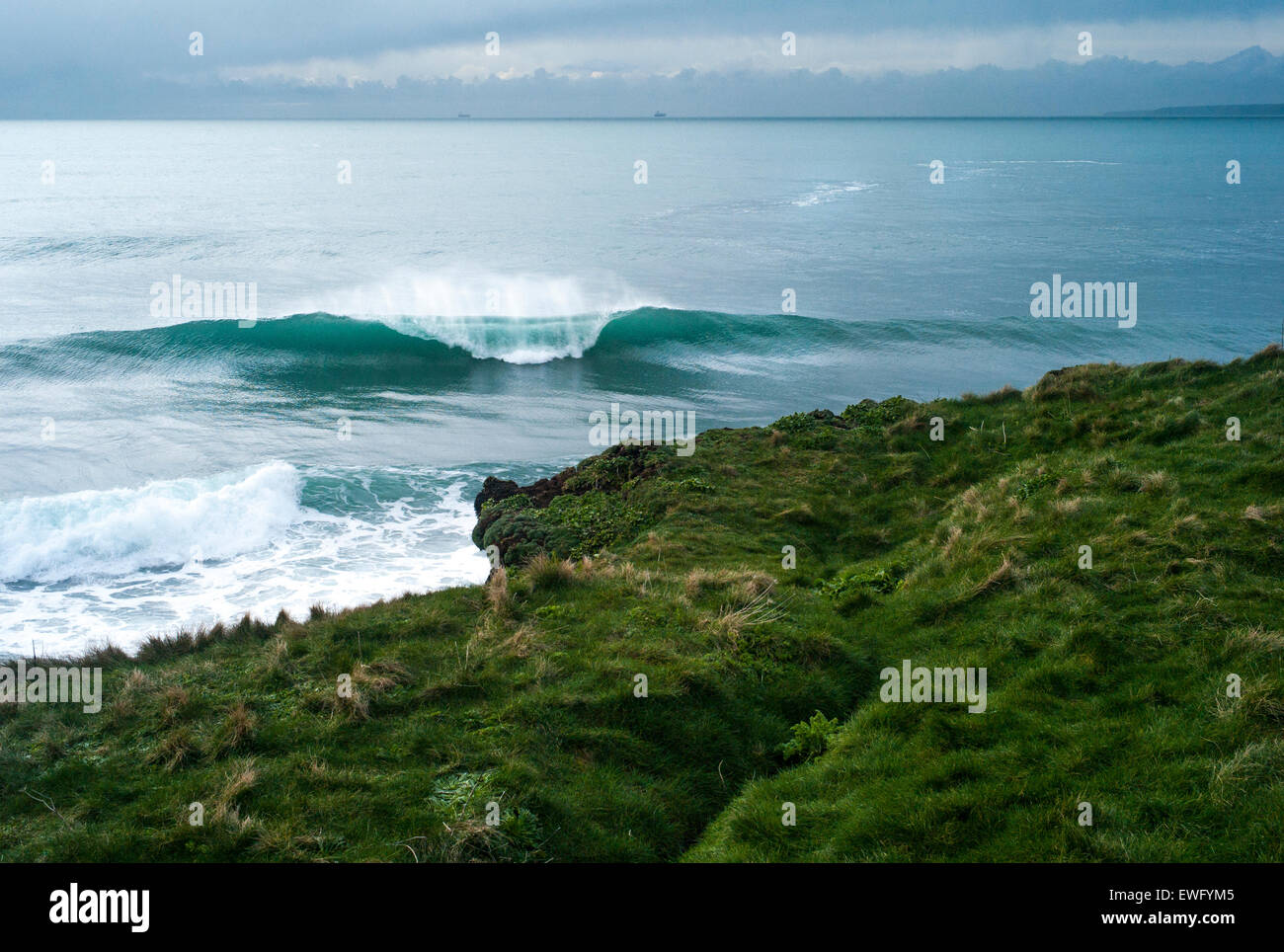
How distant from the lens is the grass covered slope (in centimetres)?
594

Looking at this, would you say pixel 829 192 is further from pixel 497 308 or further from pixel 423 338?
pixel 423 338

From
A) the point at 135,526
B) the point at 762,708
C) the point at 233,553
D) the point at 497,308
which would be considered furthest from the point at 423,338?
the point at 762,708

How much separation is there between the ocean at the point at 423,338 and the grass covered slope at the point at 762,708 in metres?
5.95

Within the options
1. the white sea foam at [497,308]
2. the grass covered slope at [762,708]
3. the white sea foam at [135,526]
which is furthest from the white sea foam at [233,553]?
the white sea foam at [497,308]

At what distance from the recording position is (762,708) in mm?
8273

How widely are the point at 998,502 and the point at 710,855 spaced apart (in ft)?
26.6

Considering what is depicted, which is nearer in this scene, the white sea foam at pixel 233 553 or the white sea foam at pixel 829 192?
the white sea foam at pixel 233 553

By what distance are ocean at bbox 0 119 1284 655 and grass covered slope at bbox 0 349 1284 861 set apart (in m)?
5.95

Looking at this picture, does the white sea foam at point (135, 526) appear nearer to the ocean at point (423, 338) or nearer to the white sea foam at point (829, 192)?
the ocean at point (423, 338)

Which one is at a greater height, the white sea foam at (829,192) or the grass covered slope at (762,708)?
the white sea foam at (829,192)

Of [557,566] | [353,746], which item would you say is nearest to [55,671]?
[353,746]

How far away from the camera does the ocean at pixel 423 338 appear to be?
1688 centimetres

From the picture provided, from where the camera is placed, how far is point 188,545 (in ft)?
55.3
